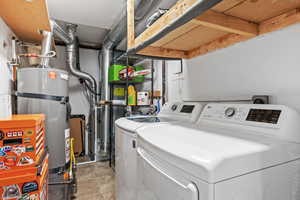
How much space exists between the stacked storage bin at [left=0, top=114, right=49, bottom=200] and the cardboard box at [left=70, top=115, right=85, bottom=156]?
2.57 m

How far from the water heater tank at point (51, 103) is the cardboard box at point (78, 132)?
1586mm

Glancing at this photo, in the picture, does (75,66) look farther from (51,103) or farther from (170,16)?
(170,16)

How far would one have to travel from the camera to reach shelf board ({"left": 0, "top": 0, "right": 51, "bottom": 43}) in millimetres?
1255

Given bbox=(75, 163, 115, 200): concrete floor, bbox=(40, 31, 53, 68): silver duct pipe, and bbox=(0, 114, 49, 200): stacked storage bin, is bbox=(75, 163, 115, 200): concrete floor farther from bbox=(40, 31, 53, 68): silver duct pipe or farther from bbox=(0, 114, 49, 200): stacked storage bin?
bbox=(40, 31, 53, 68): silver duct pipe

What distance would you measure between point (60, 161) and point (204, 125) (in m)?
1.75

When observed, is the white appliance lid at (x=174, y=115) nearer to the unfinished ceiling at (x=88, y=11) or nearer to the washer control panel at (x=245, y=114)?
the washer control panel at (x=245, y=114)

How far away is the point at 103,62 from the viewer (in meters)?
3.35

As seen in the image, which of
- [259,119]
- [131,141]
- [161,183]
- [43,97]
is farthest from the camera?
[43,97]

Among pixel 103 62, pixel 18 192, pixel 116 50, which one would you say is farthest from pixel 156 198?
pixel 116 50

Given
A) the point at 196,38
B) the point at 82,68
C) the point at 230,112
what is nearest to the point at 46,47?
the point at 196,38

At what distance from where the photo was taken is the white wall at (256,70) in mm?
899

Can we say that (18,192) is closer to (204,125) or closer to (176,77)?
(204,125)

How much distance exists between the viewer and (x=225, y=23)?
2.89ft

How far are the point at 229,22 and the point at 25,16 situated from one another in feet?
5.73
